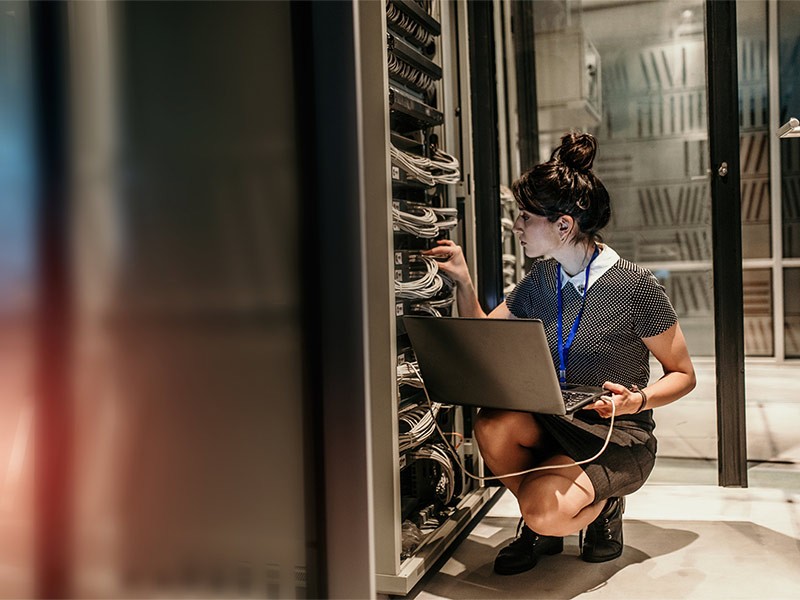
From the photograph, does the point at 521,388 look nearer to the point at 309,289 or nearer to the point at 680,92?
the point at 309,289

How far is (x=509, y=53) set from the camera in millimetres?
3150

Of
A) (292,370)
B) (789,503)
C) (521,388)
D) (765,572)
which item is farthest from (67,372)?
(789,503)

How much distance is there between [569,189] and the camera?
2146 mm

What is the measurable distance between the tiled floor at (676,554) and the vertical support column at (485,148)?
825 mm

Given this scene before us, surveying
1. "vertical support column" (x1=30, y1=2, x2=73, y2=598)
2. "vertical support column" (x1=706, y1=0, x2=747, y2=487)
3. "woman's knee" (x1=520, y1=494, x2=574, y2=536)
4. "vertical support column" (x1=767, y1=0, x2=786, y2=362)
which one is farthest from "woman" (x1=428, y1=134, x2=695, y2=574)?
"vertical support column" (x1=30, y1=2, x2=73, y2=598)

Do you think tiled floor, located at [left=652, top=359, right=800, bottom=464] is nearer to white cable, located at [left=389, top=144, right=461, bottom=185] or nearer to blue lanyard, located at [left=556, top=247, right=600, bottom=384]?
blue lanyard, located at [left=556, top=247, right=600, bottom=384]

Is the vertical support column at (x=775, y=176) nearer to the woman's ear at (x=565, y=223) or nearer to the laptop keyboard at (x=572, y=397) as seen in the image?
the woman's ear at (x=565, y=223)

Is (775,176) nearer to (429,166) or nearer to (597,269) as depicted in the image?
(597,269)

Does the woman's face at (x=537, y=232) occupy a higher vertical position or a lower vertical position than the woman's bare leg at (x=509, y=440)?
higher

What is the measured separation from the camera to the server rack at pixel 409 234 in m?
1.98

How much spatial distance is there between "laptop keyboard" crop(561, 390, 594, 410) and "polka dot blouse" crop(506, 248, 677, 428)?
0.16 meters

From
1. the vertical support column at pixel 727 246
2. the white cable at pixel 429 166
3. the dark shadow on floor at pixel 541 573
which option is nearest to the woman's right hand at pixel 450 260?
the white cable at pixel 429 166

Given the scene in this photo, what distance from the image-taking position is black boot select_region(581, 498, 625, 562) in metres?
2.20

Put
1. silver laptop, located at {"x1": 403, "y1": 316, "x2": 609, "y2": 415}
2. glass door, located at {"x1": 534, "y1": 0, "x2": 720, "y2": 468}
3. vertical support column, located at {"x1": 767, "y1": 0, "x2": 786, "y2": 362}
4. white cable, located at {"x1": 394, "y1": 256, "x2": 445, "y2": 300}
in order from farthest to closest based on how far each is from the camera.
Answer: glass door, located at {"x1": 534, "y1": 0, "x2": 720, "y2": 468}, vertical support column, located at {"x1": 767, "y1": 0, "x2": 786, "y2": 362}, white cable, located at {"x1": 394, "y1": 256, "x2": 445, "y2": 300}, silver laptop, located at {"x1": 403, "y1": 316, "x2": 609, "y2": 415}
